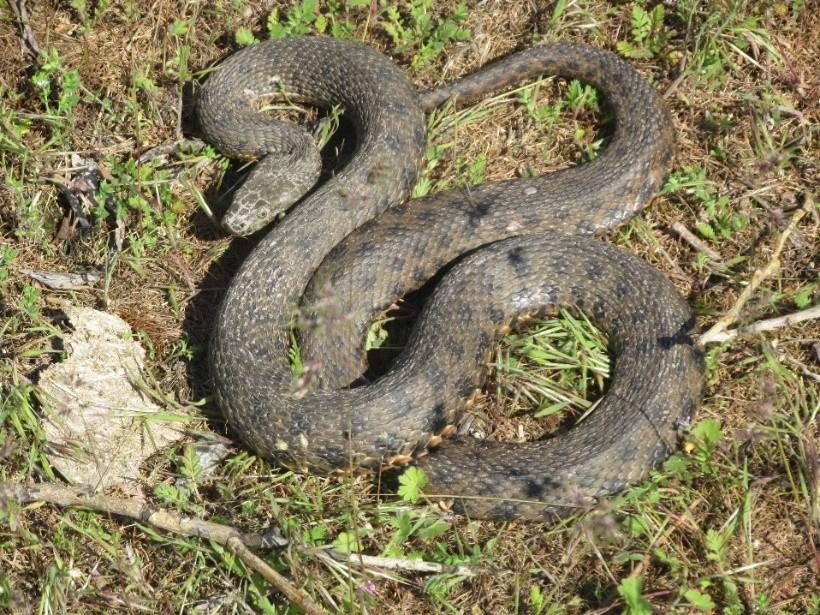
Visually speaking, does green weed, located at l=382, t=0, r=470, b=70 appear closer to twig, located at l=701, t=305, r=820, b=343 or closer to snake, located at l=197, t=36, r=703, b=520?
snake, located at l=197, t=36, r=703, b=520

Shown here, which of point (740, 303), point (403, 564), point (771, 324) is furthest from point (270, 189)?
point (771, 324)

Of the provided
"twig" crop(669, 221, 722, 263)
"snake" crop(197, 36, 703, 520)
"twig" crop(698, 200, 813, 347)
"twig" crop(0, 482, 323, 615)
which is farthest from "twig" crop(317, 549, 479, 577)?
"twig" crop(669, 221, 722, 263)

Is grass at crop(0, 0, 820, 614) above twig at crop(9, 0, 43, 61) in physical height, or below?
below

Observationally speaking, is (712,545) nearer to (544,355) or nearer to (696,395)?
(696,395)

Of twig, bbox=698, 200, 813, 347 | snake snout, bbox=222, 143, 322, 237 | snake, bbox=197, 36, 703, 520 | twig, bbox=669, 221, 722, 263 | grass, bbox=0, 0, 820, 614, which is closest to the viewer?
grass, bbox=0, 0, 820, 614

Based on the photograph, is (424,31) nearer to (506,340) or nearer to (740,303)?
(506,340)

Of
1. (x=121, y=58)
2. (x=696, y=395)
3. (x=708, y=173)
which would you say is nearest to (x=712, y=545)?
(x=696, y=395)
